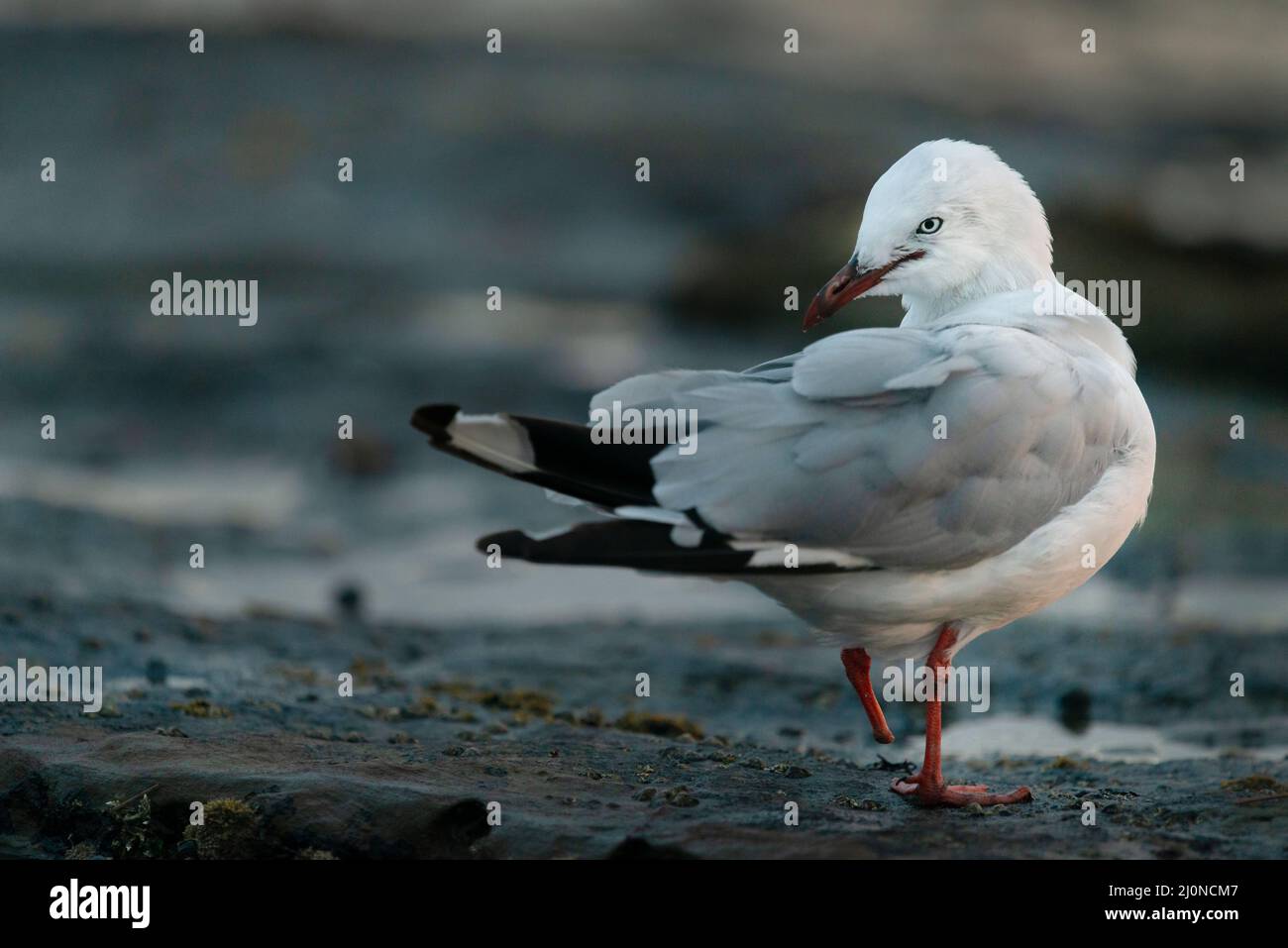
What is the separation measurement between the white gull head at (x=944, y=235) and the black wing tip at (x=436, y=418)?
4.65 feet

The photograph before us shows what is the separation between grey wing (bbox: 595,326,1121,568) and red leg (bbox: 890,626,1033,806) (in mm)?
381

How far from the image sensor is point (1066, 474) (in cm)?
Result: 439

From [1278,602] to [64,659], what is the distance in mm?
6014

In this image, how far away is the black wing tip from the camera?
13.0ft

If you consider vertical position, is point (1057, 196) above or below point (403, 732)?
above

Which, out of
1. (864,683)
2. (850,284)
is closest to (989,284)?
(850,284)

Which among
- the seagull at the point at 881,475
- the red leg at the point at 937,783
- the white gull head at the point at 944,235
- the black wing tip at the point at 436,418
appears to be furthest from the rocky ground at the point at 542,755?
the white gull head at the point at 944,235

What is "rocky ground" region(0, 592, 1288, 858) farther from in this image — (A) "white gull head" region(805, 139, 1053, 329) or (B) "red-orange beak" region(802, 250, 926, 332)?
(A) "white gull head" region(805, 139, 1053, 329)

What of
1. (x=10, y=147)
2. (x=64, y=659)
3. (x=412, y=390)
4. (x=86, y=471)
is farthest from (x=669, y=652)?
(x=10, y=147)

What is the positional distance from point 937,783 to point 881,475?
3.16 ft

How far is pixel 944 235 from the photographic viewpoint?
4.92m

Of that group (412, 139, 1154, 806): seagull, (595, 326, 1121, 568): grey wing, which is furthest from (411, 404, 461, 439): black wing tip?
(595, 326, 1121, 568): grey wing

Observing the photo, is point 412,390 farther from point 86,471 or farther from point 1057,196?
point 1057,196

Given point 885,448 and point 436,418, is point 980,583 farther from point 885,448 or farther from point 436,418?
point 436,418
